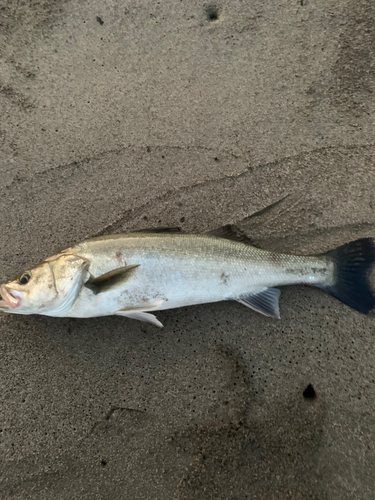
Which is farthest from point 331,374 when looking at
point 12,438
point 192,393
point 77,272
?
point 12,438

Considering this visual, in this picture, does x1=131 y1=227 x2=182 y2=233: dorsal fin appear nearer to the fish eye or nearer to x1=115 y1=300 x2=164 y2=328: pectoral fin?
x1=115 y1=300 x2=164 y2=328: pectoral fin

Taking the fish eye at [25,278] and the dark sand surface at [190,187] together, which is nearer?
the fish eye at [25,278]

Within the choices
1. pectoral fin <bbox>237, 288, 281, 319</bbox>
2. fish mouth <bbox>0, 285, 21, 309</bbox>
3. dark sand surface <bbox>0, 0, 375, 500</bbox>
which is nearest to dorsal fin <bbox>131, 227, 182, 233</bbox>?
dark sand surface <bbox>0, 0, 375, 500</bbox>

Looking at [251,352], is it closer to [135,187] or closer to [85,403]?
[85,403]

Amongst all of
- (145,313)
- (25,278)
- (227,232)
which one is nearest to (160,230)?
(227,232)

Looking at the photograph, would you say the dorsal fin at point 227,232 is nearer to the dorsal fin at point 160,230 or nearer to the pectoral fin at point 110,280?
the dorsal fin at point 160,230

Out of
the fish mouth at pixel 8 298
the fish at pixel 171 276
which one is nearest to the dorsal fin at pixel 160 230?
the fish at pixel 171 276

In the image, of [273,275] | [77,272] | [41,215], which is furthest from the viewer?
[41,215]
